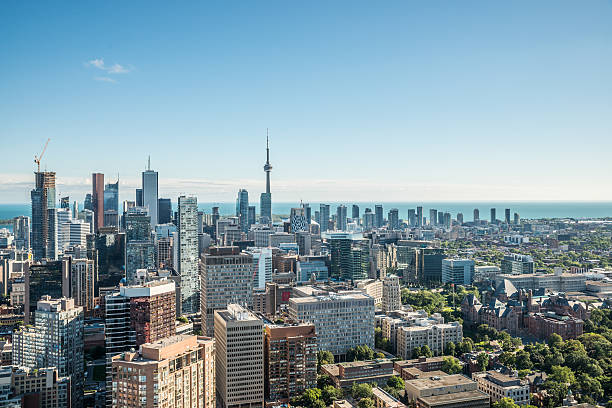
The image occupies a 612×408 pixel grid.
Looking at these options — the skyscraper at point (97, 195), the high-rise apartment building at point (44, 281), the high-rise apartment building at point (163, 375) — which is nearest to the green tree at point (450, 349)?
the high-rise apartment building at point (163, 375)

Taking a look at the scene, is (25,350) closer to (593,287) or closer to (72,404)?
(72,404)

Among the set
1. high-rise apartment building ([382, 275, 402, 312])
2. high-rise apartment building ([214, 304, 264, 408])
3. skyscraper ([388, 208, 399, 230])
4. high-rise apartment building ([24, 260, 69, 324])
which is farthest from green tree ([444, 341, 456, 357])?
skyscraper ([388, 208, 399, 230])

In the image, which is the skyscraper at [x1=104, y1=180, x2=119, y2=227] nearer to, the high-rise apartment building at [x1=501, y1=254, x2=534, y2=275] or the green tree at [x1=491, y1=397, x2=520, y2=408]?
the high-rise apartment building at [x1=501, y1=254, x2=534, y2=275]

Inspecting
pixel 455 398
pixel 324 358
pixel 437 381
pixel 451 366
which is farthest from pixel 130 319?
pixel 451 366

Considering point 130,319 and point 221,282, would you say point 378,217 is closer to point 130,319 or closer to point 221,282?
point 221,282

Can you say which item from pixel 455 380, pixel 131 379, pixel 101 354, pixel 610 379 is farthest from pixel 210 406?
pixel 610 379

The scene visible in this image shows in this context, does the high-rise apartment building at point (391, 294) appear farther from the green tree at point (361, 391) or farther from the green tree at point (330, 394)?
the green tree at point (330, 394)
